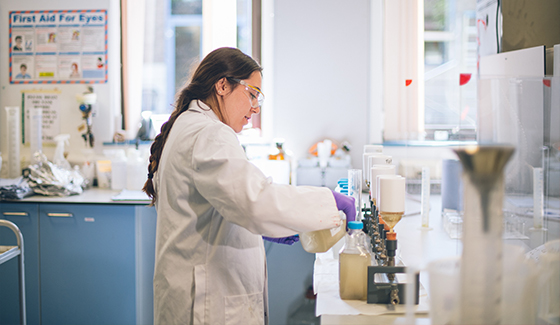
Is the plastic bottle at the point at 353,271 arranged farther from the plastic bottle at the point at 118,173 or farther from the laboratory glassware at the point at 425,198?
the plastic bottle at the point at 118,173

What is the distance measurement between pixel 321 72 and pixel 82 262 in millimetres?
2070

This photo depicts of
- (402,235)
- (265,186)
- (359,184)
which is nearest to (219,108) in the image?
(265,186)

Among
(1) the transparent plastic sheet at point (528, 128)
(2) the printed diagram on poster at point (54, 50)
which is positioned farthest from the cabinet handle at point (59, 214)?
(1) the transparent plastic sheet at point (528, 128)

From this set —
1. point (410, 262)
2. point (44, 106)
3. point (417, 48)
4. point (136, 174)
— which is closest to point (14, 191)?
point (136, 174)

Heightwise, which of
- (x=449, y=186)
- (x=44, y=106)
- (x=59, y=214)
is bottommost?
(x=59, y=214)

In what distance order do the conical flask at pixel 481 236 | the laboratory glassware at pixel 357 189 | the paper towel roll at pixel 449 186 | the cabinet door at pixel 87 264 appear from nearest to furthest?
the conical flask at pixel 481 236
the laboratory glassware at pixel 357 189
the paper towel roll at pixel 449 186
the cabinet door at pixel 87 264

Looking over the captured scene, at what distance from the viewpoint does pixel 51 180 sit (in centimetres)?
254

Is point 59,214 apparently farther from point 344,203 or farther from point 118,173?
point 344,203

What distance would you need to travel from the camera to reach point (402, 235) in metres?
1.63

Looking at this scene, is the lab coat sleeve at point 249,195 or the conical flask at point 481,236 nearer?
the conical flask at point 481,236

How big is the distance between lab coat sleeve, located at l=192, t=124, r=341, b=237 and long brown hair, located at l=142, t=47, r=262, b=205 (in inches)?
10.5

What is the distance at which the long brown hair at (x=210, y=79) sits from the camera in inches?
49.5

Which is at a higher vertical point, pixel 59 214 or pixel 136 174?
pixel 136 174

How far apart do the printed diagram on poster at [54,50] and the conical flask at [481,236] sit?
9.88ft
